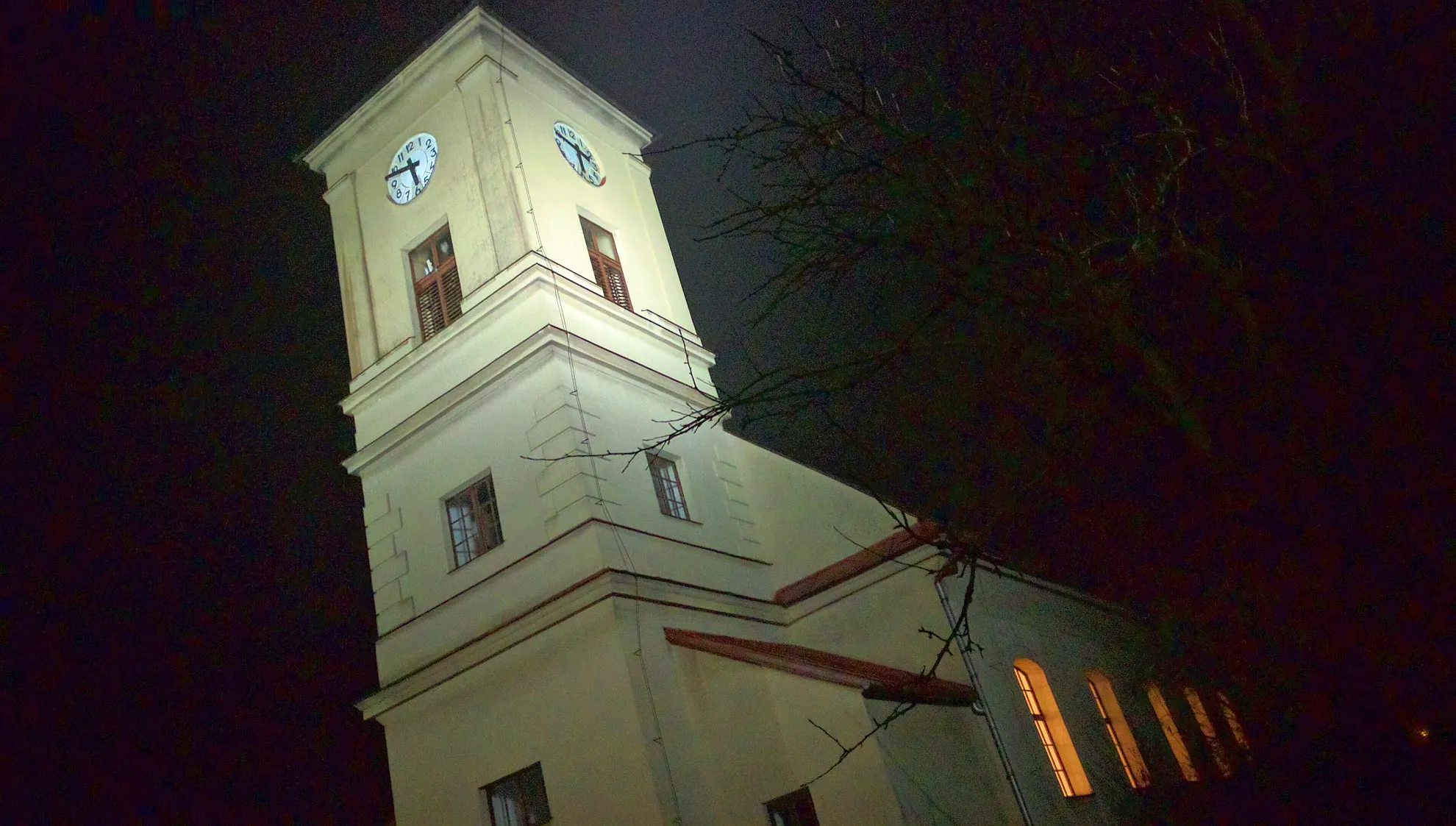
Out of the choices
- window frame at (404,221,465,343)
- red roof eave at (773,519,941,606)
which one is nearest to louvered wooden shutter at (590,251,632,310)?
window frame at (404,221,465,343)

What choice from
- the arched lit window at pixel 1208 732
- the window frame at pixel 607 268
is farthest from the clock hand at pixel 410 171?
the arched lit window at pixel 1208 732

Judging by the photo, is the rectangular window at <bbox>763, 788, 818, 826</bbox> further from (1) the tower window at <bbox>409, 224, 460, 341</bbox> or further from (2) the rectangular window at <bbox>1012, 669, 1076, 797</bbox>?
(1) the tower window at <bbox>409, 224, 460, 341</bbox>

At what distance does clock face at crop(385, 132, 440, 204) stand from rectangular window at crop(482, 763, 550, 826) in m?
9.86

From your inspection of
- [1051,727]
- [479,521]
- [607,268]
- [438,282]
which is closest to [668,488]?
[479,521]

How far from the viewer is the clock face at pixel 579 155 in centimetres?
1800

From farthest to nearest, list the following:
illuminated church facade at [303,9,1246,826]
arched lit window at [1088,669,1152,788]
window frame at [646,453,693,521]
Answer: arched lit window at [1088,669,1152,788], window frame at [646,453,693,521], illuminated church facade at [303,9,1246,826]

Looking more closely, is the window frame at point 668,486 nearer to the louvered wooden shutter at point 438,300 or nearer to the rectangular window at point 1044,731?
the louvered wooden shutter at point 438,300

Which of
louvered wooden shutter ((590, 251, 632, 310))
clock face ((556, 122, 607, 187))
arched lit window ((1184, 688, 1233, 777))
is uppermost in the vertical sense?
clock face ((556, 122, 607, 187))

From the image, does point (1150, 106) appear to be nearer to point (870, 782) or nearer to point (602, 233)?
point (870, 782)

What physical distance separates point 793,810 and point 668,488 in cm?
501

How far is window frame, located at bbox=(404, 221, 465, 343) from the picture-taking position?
16203 millimetres

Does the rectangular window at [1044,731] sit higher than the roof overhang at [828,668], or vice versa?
the roof overhang at [828,668]

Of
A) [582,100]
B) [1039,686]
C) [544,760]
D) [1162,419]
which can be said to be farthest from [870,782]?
[582,100]

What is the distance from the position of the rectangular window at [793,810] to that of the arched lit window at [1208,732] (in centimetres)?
1034
